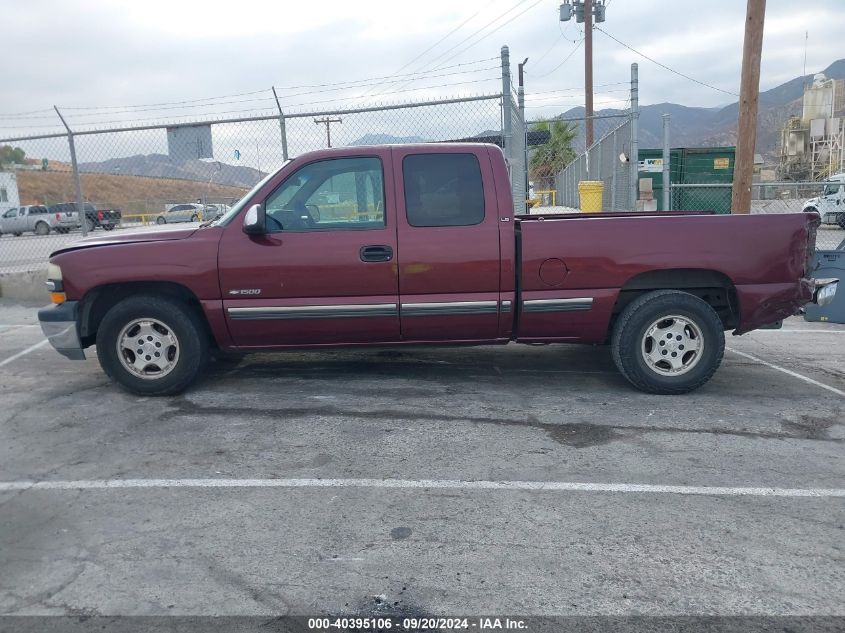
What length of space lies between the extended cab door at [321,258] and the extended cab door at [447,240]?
0.40ft

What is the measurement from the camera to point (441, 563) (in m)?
3.15

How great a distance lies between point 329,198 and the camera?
5457 mm

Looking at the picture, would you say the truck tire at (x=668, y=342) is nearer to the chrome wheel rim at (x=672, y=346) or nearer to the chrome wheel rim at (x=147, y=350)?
the chrome wheel rim at (x=672, y=346)

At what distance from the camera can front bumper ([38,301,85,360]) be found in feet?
18.2

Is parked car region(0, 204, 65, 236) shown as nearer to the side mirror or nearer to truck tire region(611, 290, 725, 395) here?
the side mirror

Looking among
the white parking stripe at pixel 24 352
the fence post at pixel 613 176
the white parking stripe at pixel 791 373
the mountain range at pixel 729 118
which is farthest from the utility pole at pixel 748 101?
the mountain range at pixel 729 118

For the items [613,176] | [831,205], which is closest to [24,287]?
[613,176]

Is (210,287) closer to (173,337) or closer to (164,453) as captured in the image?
(173,337)

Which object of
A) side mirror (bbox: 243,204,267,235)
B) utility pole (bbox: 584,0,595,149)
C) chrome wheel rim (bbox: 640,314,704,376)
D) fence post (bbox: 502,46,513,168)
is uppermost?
utility pole (bbox: 584,0,595,149)

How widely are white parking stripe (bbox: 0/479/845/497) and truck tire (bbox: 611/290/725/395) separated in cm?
168

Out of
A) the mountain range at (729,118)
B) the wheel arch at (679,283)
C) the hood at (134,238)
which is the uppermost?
the mountain range at (729,118)

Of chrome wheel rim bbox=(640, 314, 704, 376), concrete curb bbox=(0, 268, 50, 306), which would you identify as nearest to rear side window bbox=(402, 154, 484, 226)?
chrome wheel rim bbox=(640, 314, 704, 376)

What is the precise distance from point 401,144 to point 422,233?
2.63 ft

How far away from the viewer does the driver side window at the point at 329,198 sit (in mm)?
5426
